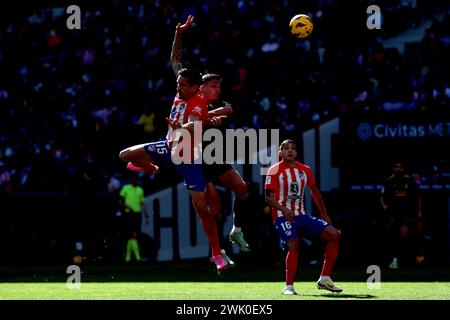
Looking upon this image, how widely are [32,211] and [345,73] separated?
798 cm

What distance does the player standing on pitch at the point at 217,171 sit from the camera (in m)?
14.0

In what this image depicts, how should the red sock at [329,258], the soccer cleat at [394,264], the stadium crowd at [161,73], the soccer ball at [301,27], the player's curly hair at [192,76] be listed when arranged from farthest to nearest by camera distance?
the stadium crowd at [161,73], the soccer cleat at [394,264], the soccer ball at [301,27], the red sock at [329,258], the player's curly hair at [192,76]

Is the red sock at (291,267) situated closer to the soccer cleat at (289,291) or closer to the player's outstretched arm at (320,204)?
the soccer cleat at (289,291)

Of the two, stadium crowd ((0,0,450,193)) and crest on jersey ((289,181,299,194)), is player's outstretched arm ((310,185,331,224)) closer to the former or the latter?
crest on jersey ((289,181,299,194))

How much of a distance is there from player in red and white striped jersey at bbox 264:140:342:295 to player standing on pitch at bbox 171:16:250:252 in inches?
21.0

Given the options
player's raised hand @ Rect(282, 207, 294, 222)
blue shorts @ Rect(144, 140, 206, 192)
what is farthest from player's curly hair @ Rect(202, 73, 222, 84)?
player's raised hand @ Rect(282, 207, 294, 222)

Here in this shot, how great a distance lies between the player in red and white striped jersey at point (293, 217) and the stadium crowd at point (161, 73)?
27.6 feet

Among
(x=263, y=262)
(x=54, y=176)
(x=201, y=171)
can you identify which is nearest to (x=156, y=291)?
(x=201, y=171)

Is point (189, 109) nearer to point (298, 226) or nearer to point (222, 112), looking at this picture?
point (222, 112)

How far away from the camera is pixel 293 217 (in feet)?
45.6

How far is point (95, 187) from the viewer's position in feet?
76.0

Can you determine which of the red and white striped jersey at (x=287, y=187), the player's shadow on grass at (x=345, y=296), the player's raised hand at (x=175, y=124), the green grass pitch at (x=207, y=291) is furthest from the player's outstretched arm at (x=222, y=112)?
the player's shadow on grass at (x=345, y=296)

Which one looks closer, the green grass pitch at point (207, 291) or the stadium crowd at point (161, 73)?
the green grass pitch at point (207, 291)
